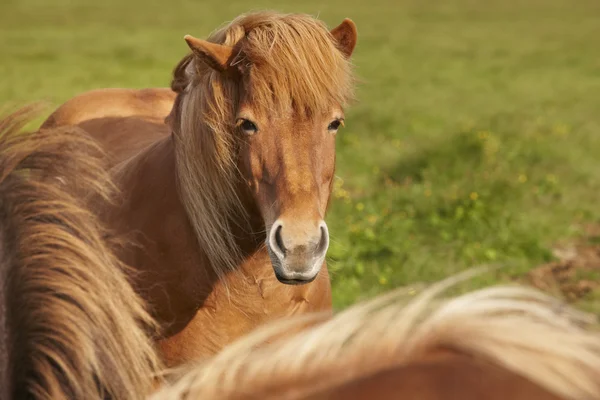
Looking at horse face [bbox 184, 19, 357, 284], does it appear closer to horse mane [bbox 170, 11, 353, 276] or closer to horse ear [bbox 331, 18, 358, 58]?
horse mane [bbox 170, 11, 353, 276]

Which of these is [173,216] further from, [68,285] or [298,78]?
[68,285]

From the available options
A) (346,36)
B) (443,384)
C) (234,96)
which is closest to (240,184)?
(234,96)

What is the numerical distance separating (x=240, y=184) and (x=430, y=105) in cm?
997

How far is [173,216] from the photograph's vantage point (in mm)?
2998

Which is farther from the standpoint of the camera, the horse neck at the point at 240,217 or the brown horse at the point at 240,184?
the horse neck at the point at 240,217

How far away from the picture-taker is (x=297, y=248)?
2428 millimetres

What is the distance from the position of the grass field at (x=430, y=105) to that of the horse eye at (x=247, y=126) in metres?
0.58

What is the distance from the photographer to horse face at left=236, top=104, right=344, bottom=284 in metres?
2.45

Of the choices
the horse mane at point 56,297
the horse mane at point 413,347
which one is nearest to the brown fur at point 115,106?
the horse mane at point 56,297

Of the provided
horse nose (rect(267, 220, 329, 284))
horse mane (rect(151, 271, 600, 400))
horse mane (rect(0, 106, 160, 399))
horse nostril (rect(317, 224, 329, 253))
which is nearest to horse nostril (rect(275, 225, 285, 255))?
horse nose (rect(267, 220, 329, 284))

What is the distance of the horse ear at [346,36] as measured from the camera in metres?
2.93

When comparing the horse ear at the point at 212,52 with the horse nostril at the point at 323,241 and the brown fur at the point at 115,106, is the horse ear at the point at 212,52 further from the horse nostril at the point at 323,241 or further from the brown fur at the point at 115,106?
the brown fur at the point at 115,106

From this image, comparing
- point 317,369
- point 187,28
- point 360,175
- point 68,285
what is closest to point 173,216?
point 68,285

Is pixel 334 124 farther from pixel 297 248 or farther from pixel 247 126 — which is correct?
pixel 297 248
